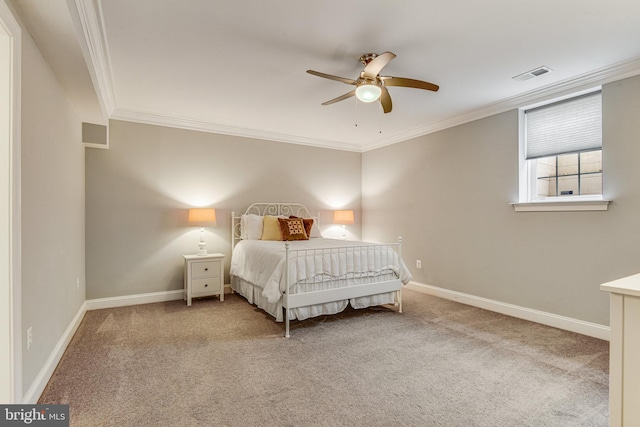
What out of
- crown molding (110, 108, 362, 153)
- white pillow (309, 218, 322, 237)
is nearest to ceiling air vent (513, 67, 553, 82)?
crown molding (110, 108, 362, 153)

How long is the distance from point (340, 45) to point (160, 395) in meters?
2.87

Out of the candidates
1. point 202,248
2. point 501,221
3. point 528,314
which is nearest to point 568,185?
point 501,221

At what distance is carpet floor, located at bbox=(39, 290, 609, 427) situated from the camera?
6.29ft

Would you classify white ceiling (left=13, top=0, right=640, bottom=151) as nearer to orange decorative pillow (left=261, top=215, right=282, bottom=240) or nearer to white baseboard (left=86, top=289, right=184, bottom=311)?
orange decorative pillow (left=261, top=215, right=282, bottom=240)

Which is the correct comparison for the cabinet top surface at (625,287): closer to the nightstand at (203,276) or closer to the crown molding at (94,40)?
the crown molding at (94,40)

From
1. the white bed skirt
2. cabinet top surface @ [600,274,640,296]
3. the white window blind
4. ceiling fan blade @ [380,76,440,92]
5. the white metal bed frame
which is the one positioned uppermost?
ceiling fan blade @ [380,76,440,92]

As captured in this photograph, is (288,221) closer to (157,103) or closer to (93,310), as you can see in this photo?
(157,103)

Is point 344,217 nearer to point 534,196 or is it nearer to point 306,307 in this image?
point 306,307

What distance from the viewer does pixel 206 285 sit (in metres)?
4.34

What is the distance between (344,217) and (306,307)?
2.56 metres

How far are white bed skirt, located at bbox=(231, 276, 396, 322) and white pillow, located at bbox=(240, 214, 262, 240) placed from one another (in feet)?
2.19

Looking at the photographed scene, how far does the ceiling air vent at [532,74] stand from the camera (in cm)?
304

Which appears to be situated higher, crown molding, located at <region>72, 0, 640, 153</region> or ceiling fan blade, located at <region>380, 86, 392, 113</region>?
crown molding, located at <region>72, 0, 640, 153</region>

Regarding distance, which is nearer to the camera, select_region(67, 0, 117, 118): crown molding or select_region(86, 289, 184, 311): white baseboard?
select_region(67, 0, 117, 118): crown molding
